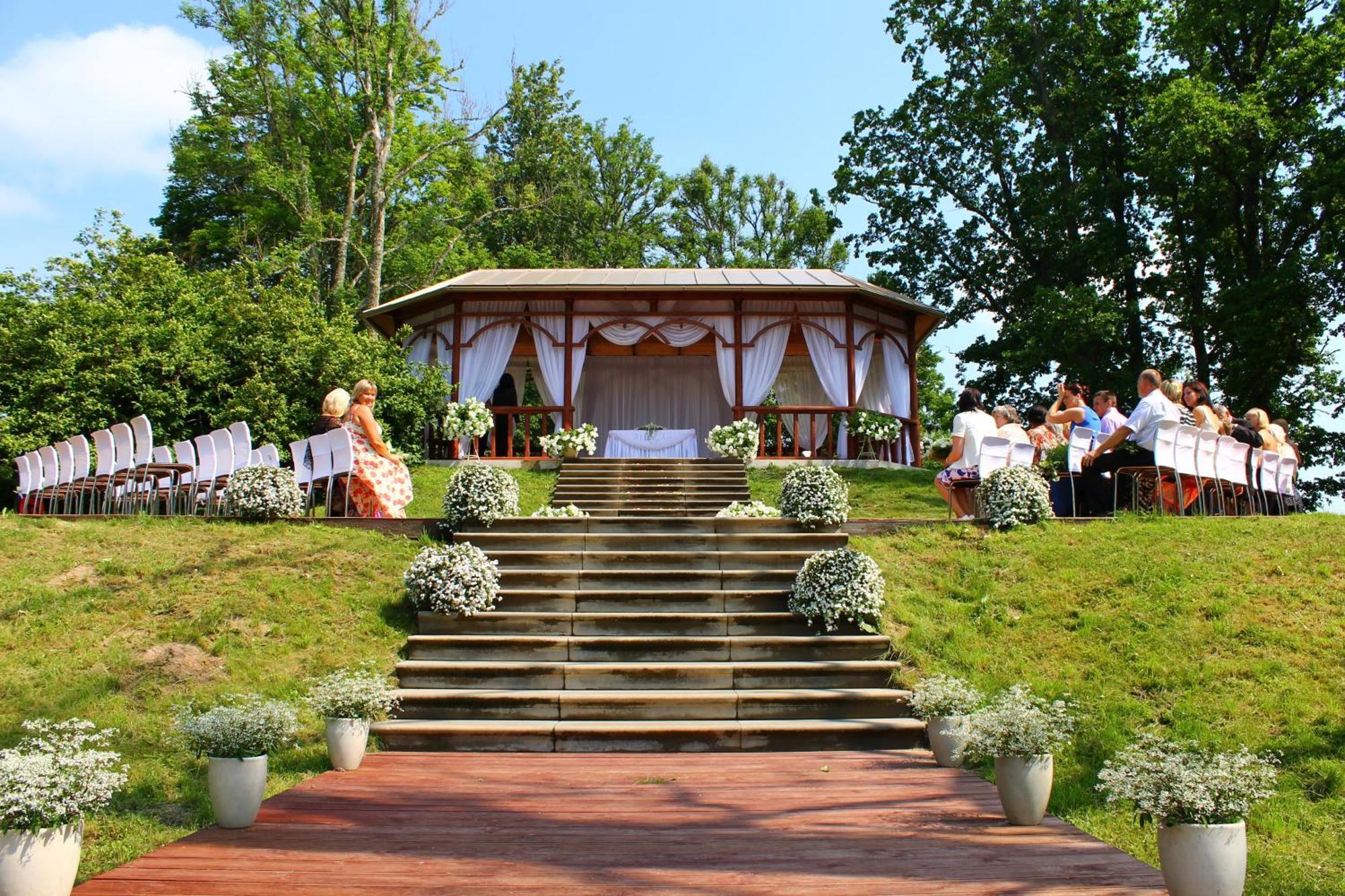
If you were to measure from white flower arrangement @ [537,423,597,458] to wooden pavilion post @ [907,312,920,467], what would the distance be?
6313mm

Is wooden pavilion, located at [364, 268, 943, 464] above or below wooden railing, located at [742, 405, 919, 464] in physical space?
above

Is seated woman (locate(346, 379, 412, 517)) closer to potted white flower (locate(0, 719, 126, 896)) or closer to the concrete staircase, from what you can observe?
the concrete staircase

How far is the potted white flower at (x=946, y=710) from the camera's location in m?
6.62

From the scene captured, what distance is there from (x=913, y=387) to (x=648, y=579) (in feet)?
39.8

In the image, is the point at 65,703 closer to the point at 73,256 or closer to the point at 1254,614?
the point at 1254,614

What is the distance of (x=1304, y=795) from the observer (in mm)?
5746

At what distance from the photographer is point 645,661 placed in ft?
27.7

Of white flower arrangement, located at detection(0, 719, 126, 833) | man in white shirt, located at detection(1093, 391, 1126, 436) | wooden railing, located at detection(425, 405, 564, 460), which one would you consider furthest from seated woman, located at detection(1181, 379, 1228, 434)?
white flower arrangement, located at detection(0, 719, 126, 833)

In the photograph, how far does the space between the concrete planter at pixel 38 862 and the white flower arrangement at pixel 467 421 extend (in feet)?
46.1

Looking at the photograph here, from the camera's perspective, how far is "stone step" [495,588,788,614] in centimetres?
923

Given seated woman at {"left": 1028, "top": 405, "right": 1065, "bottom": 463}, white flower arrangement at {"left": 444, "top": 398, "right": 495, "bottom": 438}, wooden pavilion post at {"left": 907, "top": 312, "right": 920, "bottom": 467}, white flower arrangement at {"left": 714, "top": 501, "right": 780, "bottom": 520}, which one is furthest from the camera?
wooden pavilion post at {"left": 907, "top": 312, "right": 920, "bottom": 467}

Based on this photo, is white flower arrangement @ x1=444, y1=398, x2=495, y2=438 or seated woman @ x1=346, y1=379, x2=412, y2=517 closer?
seated woman @ x1=346, y1=379, x2=412, y2=517

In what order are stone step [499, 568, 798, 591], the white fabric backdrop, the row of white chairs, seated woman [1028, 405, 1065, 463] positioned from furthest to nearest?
the white fabric backdrop → seated woman [1028, 405, 1065, 463] → the row of white chairs → stone step [499, 568, 798, 591]

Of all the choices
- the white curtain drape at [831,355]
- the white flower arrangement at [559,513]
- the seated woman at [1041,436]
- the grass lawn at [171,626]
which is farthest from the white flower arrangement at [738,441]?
the grass lawn at [171,626]
